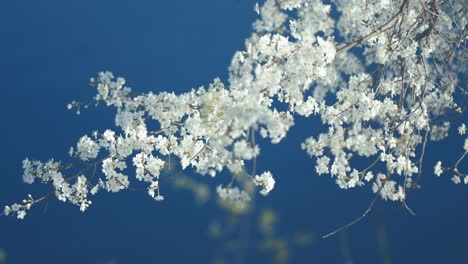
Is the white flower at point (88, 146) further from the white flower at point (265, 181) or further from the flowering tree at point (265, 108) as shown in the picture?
the white flower at point (265, 181)

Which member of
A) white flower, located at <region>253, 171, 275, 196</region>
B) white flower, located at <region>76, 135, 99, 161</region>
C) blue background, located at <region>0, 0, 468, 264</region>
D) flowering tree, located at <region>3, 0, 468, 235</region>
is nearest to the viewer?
flowering tree, located at <region>3, 0, 468, 235</region>

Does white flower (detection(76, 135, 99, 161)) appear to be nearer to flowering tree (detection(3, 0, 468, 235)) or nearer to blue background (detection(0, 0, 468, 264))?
flowering tree (detection(3, 0, 468, 235))

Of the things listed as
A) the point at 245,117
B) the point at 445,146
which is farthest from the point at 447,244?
the point at 245,117

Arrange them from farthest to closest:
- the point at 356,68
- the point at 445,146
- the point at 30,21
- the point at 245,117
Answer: the point at 445,146 < the point at 30,21 < the point at 356,68 < the point at 245,117

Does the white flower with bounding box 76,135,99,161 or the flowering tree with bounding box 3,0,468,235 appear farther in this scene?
the white flower with bounding box 76,135,99,161

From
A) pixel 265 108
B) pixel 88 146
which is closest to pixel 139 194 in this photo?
pixel 88 146

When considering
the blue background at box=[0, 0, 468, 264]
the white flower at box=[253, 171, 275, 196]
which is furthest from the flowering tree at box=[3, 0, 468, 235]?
the blue background at box=[0, 0, 468, 264]

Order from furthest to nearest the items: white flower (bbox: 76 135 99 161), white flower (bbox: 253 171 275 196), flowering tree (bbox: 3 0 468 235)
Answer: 1. white flower (bbox: 76 135 99 161)
2. white flower (bbox: 253 171 275 196)
3. flowering tree (bbox: 3 0 468 235)

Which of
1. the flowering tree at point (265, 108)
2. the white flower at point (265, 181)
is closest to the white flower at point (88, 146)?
the flowering tree at point (265, 108)

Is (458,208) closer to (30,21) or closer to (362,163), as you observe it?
(362,163)
